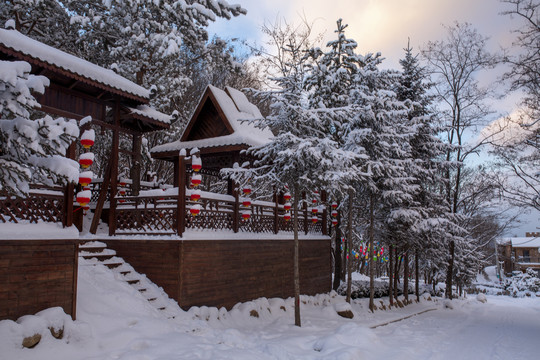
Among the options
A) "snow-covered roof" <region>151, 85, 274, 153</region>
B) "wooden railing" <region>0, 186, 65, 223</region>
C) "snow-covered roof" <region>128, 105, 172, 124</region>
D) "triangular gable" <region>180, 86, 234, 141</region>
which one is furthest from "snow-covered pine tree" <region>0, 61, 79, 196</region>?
"triangular gable" <region>180, 86, 234, 141</region>

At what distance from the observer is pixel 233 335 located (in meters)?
7.82

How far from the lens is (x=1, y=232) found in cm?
576

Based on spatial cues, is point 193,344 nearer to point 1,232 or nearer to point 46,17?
point 1,232

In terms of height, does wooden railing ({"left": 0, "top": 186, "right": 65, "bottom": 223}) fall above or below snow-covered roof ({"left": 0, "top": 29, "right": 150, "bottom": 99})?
below

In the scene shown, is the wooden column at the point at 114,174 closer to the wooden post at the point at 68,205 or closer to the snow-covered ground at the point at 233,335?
the snow-covered ground at the point at 233,335

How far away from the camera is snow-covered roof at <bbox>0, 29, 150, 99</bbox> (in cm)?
799

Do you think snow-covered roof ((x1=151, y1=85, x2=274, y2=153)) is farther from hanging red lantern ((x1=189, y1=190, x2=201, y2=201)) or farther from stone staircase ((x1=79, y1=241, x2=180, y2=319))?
stone staircase ((x1=79, y1=241, x2=180, y2=319))

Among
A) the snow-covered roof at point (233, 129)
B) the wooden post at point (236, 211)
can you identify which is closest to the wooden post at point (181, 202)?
the wooden post at point (236, 211)

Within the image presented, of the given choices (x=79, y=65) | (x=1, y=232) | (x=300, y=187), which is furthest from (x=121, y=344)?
(x=79, y=65)

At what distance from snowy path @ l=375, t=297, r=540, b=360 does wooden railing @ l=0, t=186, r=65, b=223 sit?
22.9ft

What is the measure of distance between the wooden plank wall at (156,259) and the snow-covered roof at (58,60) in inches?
159

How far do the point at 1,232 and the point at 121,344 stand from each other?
2578 millimetres

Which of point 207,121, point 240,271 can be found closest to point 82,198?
point 240,271

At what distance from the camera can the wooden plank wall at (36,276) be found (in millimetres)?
5809
